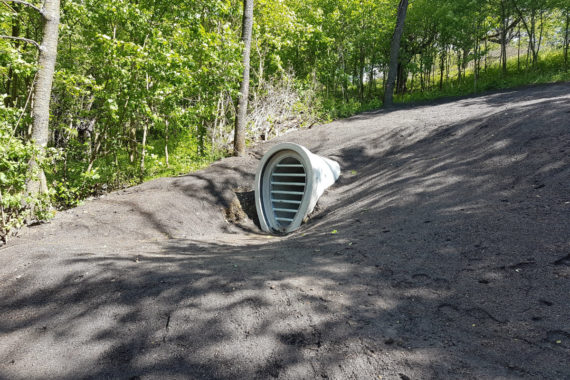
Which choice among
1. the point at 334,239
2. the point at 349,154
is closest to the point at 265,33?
the point at 349,154

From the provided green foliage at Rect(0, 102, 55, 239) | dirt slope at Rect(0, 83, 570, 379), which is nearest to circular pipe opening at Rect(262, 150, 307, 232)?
dirt slope at Rect(0, 83, 570, 379)

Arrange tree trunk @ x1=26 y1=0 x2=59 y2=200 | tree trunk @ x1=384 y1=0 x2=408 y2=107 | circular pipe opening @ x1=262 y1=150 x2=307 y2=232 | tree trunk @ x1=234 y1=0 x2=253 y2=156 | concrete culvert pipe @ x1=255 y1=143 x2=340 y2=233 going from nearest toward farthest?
tree trunk @ x1=26 y1=0 x2=59 y2=200, concrete culvert pipe @ x1=255 y1=143 x2=340 y2=233, circular pipe opening @ x1=262 y1=150 x2=307 y2=232, tree trunk @ x1=234 y1=0 x2=253 y2=156, tree trunk @ x1=384 y1=0 x2=408 y2=107

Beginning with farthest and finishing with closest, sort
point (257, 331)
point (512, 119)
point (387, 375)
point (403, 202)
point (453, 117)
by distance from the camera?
point (453, 117) → point (512, 119) → point (403, 202) → point (257, 331) → point (387, 375)

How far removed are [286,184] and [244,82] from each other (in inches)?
154

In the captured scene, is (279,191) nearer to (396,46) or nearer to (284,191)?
(284,191)

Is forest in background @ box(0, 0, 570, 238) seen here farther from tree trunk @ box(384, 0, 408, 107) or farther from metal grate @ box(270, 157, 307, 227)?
metal grate @ box(270, 157, 307, 227)

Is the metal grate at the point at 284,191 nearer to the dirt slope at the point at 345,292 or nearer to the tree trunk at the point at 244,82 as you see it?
the tree trunk at the point at 244,82

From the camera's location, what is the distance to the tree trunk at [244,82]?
971 centimetres

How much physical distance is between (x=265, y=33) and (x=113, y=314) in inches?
477

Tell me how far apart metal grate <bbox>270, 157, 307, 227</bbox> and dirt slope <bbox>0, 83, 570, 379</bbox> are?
90.2 inches

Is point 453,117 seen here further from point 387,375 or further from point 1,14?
point 1,14

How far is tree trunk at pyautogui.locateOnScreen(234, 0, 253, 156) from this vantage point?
31.9ft

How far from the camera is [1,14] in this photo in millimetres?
7086

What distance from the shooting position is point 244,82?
32.6 ft
